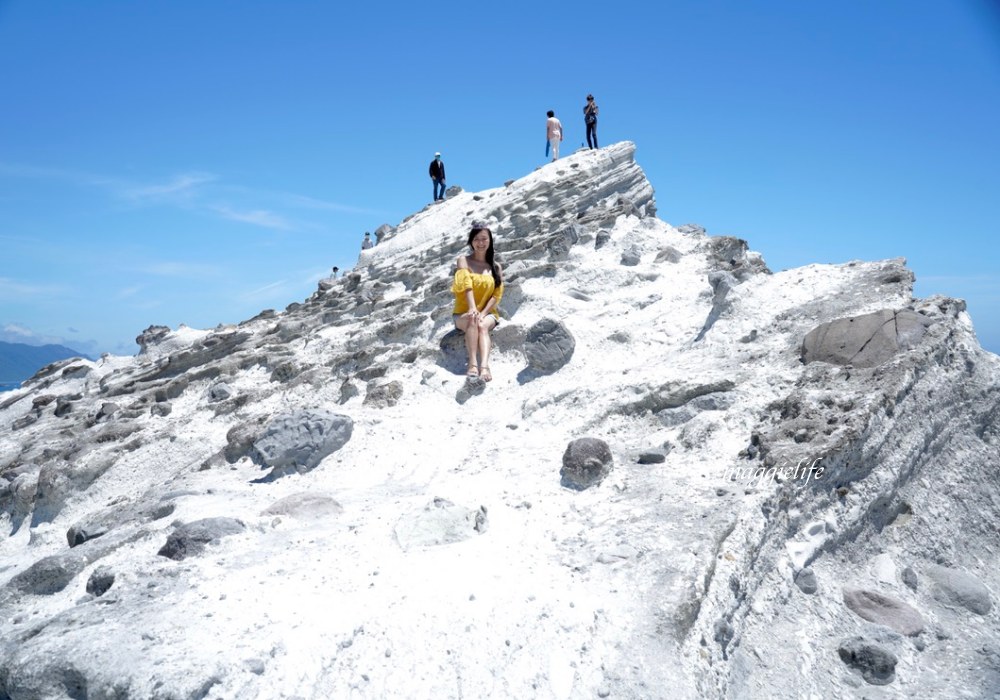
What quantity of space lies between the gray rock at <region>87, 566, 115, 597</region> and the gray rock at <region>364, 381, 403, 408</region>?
3934mm

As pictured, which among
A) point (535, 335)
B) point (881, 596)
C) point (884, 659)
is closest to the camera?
point (884, 659)

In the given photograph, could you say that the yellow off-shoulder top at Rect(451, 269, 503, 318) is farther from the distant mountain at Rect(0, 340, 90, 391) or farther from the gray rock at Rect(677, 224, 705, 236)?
the distant mountain at Rect(0, 340, 90, 391)

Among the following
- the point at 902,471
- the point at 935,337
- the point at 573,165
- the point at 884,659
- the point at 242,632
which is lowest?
the point at 884,659

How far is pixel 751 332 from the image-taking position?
7.66 meters

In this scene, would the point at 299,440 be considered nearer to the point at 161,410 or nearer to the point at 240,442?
the point at 240,442

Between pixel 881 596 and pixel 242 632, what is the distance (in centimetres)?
470

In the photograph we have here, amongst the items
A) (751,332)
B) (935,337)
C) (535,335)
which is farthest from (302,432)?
(935,337)

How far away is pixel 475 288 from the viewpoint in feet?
31.1

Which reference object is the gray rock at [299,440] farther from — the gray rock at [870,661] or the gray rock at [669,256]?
the gray rock at [669,256]

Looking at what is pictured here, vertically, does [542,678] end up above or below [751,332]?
below

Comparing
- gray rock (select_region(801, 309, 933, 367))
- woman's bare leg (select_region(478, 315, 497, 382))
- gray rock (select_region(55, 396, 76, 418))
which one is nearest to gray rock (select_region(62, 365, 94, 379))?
gray rock (select_region(55, 396, 76, 418))

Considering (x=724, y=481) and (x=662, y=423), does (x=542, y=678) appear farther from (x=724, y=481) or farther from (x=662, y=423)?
(x=662, y=423)

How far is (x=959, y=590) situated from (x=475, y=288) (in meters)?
6.53

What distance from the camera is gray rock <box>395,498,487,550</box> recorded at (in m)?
5.18
